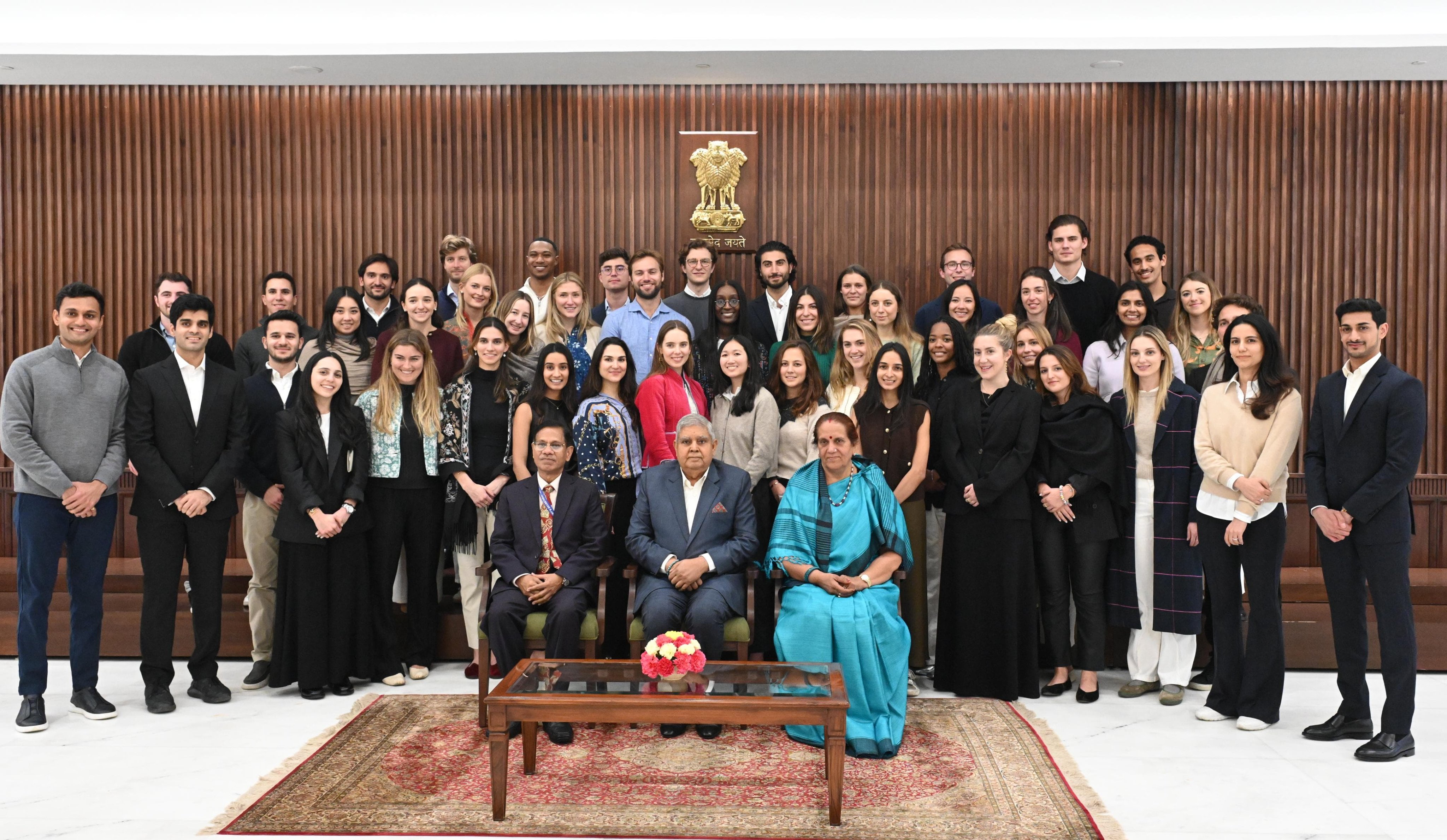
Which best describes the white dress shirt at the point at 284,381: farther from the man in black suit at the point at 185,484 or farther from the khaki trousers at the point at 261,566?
the khaki trousers at the point at 261,566

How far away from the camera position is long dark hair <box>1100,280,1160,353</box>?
210 inches

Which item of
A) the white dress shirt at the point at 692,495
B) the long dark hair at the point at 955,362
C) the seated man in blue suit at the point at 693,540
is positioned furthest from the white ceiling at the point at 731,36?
the white dress shirt at the point at 692,495

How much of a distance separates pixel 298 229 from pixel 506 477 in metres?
3.14

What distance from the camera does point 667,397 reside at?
4.86m

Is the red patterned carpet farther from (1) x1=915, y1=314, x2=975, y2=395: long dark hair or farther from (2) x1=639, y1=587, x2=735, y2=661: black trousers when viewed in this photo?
(1) x1=915, y1=314, x2=975, y2=395: long dark hair

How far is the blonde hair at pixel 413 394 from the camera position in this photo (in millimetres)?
4832

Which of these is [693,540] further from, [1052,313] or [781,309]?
[1052,313]

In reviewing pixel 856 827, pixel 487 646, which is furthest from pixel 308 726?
pixel 856 827

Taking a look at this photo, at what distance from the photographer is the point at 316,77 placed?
6500 mm

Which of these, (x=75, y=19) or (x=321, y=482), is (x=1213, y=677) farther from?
(x=75, y=19)

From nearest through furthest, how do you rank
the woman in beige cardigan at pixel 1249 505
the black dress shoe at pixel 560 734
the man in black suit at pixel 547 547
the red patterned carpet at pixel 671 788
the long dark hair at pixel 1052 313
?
the red patterned carpet at pixel 671 788 → the black dress shoe at pixel 560 734 → the woman in beige cardigan at pixel 1249 505 → the man in black suit at pixel 547 547 → the long dark hair at pixel 1052 313

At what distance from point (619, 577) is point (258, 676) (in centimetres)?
169

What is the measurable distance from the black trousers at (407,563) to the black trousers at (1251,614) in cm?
339

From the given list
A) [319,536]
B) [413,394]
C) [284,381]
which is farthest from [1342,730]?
[284,381]
